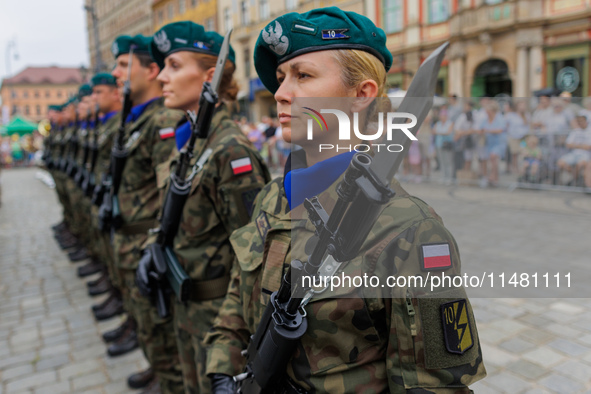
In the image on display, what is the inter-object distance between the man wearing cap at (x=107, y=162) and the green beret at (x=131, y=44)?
2.30ft

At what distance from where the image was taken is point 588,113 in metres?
7.93

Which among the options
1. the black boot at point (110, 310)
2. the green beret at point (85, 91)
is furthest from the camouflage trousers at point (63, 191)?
the black boot at point (110, 310)

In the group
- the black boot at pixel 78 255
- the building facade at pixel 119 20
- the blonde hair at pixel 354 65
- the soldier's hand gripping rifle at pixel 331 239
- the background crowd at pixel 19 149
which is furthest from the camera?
the building facade at pixel 119 20

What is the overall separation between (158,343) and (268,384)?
1825 millimetres

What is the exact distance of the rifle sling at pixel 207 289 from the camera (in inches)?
88.5

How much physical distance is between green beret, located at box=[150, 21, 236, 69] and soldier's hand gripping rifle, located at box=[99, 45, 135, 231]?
89 centimetres

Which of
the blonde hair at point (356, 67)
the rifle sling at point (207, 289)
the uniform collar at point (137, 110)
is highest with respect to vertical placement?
the uniform collar at point (137, 110)

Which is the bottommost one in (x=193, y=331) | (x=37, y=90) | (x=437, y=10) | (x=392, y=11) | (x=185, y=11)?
(x=193, y=331)

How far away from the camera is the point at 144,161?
3.07 metres

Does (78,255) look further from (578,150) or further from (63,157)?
(578,150)

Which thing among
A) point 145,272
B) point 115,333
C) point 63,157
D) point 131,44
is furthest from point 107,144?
point 63,157

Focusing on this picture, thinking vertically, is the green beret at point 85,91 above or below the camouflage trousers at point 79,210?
above

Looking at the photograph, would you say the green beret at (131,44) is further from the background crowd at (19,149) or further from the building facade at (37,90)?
the building facade at (37,90)

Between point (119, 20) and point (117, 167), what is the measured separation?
49590 millimetres
